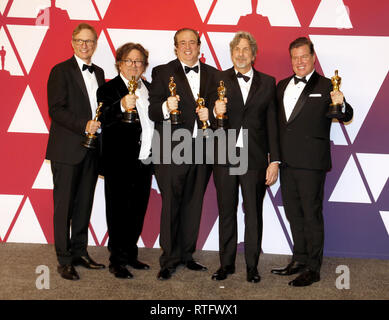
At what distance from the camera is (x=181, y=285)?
3.71 metres

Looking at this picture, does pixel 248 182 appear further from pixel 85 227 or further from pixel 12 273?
pixel 12 273

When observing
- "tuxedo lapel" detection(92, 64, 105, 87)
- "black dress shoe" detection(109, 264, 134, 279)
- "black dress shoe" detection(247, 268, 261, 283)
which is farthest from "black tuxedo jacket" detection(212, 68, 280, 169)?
"black dress shoe" detection(109, 264, 134, 279)

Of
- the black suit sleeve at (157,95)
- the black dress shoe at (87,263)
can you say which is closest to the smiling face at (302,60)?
the black suit sleeve at (157,95)

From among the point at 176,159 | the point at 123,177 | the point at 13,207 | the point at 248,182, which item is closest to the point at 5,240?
the point at 13,207

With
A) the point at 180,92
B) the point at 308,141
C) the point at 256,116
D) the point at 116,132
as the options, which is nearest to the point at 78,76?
the point at 116,132

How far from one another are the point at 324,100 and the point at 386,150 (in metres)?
1.13

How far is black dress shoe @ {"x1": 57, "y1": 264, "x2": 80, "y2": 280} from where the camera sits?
3.78m

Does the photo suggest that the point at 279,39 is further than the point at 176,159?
Yes

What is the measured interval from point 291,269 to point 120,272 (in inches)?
59.9

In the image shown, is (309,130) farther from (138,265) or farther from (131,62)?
(138,265)

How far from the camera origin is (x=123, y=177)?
389 cm

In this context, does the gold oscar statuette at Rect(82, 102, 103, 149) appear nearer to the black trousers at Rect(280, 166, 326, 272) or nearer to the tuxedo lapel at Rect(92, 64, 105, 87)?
the tuxedo lapel at Rect(92, 64, 105, 87)

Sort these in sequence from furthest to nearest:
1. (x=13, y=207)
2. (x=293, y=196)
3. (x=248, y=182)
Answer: (x=13, y=207)
(x=293, y=196)
(x=248, y=182)

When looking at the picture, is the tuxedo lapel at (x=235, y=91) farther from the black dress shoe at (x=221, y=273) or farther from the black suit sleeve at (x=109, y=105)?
the black dress shoe at (x=221, y=273)
